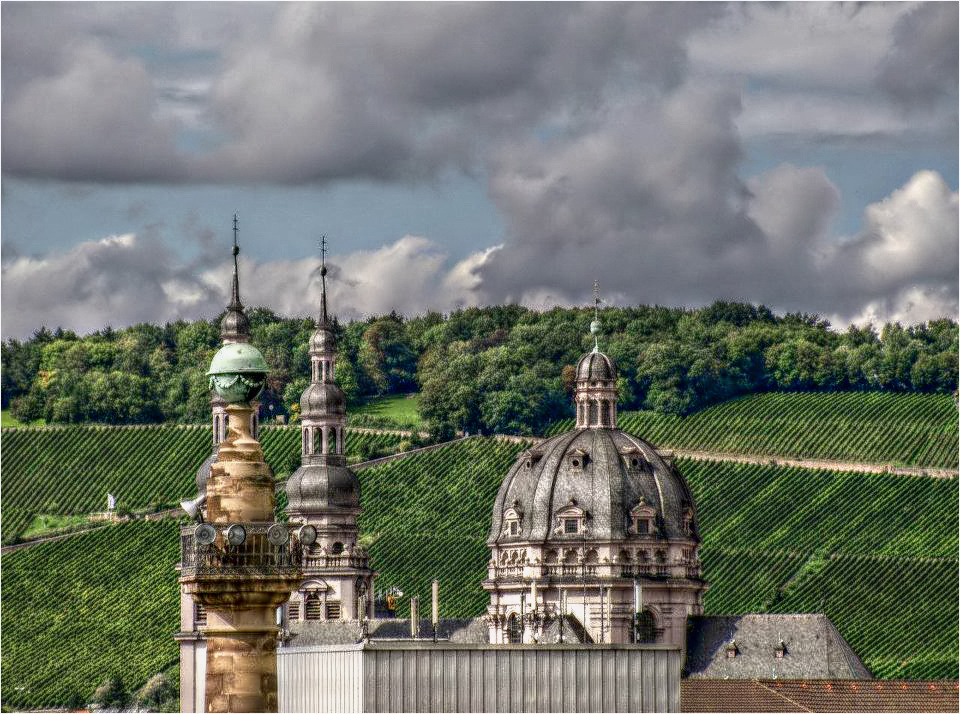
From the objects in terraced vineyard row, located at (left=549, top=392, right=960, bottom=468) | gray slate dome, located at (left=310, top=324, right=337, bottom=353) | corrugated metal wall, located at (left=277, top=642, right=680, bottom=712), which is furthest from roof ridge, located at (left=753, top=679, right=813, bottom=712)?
terraced vineyard row, located at (left=549, top=392, right=960, bottom=468)

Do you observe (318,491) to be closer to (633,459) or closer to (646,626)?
(633,459)

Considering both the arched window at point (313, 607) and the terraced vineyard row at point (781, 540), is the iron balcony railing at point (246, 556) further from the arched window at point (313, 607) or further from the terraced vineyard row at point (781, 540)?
the terraced vineyard row at point (781, 540)

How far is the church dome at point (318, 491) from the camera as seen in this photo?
131250 mm

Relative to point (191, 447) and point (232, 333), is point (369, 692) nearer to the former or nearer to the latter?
point (232, 333)

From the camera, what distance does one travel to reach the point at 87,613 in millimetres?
161375

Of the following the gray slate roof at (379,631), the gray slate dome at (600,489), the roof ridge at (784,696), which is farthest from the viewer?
the gray slate dome at (600,489)

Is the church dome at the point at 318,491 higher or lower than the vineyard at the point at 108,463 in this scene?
lower

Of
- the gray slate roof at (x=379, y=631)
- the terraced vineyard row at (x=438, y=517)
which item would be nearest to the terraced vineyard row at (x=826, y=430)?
the terraced vineyard row at (x=438, y=517)

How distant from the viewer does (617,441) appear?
12888cm

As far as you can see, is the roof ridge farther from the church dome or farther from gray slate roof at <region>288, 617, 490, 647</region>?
the church dome

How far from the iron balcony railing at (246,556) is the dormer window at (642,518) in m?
83.8

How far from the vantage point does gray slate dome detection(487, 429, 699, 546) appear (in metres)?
127

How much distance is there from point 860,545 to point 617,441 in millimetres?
38026

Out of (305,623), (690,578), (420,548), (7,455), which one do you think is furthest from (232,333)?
(7,455)
